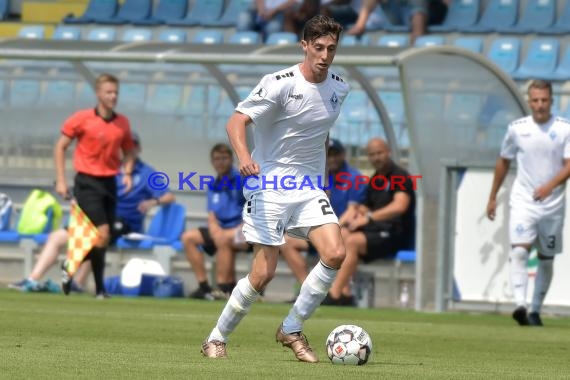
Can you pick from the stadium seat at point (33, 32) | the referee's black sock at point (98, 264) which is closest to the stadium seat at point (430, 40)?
the stadium seat at point (33, 32)

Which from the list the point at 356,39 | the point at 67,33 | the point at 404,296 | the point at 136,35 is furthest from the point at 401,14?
the point at 404,296

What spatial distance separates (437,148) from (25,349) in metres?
7.83

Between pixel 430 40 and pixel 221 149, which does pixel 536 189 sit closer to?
pixel 221 149

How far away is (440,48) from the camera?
1512 cm

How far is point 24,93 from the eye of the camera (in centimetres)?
1794

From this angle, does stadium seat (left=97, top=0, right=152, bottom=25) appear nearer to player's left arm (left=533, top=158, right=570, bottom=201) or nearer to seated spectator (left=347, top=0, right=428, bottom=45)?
seated spectator (left=347, top=0, right=428, bottom=45)

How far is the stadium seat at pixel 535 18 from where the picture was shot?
21406 mm

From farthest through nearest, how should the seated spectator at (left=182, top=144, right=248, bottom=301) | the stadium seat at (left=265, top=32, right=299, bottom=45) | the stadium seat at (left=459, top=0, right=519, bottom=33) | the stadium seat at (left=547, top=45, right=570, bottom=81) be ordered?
the stadium seat at (left=265, top=32, right=299, bottom=45) < the stadium seat at (left=459, top=0, right=519, bottom=33) < the stadium seat at (left=547, top=45, right=570, bottom=81) < the seated spectator at (left=182, top=144, right=248, bottom=301)

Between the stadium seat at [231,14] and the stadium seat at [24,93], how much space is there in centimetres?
666

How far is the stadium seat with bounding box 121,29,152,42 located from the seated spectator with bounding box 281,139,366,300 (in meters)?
8.81

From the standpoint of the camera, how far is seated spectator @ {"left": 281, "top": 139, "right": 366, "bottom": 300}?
50.4 ft

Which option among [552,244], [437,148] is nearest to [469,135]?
[437,148]

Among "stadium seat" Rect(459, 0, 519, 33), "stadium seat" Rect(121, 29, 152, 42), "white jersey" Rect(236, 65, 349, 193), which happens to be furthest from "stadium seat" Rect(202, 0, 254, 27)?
"white jersey" Rect(236, 65, 349, 193)

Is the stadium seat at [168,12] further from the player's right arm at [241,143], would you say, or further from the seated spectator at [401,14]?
the player's right arm at [241,143]
